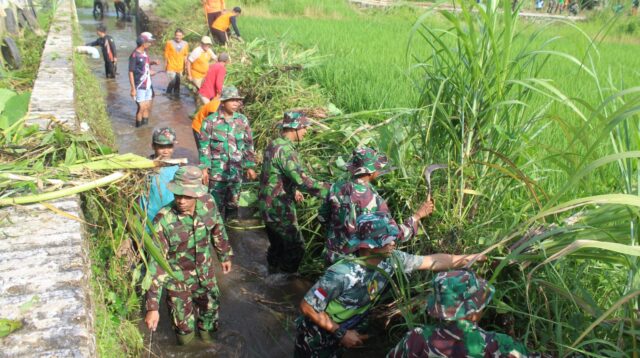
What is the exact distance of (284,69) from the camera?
7684 mm

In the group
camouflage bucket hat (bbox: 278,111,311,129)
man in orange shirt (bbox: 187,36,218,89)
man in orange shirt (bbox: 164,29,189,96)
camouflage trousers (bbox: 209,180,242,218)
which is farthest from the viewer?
man in orange shirt (bbox: 164,29,189,96)

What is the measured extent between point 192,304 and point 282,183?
4.43 feet

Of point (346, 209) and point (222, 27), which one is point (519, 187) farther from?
point (222, 27)

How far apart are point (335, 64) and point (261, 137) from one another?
6.63ft

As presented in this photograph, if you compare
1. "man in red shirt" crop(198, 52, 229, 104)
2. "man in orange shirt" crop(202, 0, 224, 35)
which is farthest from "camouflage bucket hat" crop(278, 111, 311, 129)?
"man in orange shirt" crop(202, 0, 224, 35)

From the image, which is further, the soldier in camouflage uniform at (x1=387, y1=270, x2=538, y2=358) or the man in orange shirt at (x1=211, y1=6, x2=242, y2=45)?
the man in orange shirt at (x1=211, y1=6, x2=242, y2=45)

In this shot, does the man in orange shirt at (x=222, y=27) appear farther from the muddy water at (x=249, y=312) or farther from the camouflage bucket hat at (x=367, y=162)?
the camouflage bucket hat at (x=367, y=162)

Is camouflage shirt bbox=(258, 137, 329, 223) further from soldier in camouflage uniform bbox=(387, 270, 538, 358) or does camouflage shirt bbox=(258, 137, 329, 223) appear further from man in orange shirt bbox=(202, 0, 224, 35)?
man in orange shirt bbox=(202, 0, 224, 35)

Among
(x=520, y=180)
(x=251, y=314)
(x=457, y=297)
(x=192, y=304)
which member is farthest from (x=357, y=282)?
(x=251, y=314)

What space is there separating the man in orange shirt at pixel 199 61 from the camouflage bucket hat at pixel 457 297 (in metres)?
7.71

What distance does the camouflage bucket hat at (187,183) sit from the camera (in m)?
3.35

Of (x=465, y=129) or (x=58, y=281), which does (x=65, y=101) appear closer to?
(x=58, y=281)

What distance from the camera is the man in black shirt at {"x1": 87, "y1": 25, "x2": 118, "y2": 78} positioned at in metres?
10.8

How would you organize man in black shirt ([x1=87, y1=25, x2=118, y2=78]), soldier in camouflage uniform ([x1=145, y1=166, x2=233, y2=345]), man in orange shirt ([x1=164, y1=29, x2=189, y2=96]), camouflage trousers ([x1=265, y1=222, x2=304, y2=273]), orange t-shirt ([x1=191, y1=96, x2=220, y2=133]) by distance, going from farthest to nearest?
man in black shirt ([x1=87, y1=25, x2=118, y2=78]) → man in orange shirt ([x1=164, y1=29, x2=189, y2=96]) → orange t-shirt ([x1=191, y1=96, x2=220, y2=133]) → camouflage trousers ([x1=265, y1=222, x2=304, y2=273]) → soldier in camouflage uniform ([x1=145, y1=166, x2=233, y2=345])
